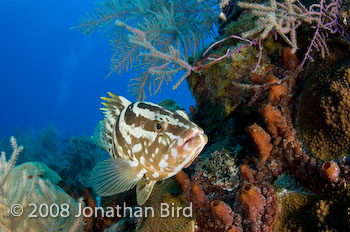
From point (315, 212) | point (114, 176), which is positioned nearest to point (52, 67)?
point (114, 176)

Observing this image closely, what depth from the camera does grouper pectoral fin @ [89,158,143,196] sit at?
2492 mm

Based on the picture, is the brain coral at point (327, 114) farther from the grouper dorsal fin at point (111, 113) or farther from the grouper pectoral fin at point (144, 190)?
the grouper dorsal fin at point (111, 113)

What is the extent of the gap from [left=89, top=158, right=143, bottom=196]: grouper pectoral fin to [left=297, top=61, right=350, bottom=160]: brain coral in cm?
182

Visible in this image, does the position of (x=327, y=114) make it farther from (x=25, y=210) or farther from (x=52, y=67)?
(x=52, y=67)

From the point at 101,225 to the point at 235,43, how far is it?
343 centimetres

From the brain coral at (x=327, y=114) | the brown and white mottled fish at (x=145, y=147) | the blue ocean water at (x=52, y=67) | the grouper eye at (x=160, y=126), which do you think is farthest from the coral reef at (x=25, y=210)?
the blue ocean water at (x=52, y=67)

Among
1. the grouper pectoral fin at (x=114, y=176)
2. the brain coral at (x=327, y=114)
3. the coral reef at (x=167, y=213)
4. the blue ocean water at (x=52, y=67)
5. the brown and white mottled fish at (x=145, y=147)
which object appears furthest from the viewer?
the blue ocean water at (x=52, y=67)

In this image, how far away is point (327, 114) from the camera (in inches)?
92.4

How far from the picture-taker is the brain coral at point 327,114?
2260mm

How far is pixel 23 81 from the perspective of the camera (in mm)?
109750

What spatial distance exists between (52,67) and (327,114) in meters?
134

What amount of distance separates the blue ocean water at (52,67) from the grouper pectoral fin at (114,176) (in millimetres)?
98742

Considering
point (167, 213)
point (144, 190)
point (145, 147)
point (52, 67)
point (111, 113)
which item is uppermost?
point (52, 67)

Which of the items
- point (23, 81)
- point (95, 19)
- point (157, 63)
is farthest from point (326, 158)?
point (23, 81)
